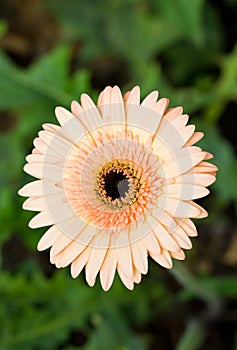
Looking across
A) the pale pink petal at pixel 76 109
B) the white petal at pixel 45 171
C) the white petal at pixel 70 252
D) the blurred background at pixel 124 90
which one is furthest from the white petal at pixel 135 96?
the blurred background at pixel 124 90

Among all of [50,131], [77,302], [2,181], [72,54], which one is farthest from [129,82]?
[50,131]

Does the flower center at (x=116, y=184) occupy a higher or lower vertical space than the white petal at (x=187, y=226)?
higher

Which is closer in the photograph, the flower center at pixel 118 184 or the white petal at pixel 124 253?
the white petal at pixel 124 253

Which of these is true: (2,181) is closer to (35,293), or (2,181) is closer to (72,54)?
(35,293)

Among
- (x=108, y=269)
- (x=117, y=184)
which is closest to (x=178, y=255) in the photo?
(x=108, y=269)

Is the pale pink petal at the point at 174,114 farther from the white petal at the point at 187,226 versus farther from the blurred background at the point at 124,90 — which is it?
the blurred background at the point at 124,90

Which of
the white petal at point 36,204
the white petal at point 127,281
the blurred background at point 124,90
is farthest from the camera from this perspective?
the blurred background at point 124,90

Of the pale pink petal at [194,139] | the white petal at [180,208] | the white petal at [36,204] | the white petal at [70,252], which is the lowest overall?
the white petal at [180,208]

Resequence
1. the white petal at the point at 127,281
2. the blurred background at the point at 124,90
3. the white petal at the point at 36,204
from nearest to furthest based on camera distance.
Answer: the white petal at the point at 127,281, the white petal at the point at 36,204, the blurred background at the point at 124,90

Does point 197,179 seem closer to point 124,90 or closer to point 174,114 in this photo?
point 174,114
